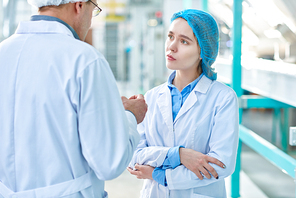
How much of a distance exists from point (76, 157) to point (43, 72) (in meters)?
0.29

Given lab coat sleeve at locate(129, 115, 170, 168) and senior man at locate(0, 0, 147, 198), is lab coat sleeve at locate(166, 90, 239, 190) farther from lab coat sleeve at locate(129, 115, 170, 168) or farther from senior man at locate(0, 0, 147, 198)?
senior man at locate(0, 0, 147, 198)

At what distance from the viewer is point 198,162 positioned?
131 centimetres

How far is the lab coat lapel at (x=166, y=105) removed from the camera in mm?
1458

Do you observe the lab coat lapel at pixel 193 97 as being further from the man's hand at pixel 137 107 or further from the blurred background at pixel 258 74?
the blurred background at pixel 258 74

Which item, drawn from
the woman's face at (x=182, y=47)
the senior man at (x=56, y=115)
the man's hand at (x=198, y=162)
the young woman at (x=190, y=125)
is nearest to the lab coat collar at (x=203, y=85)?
the young woman at (x=190, y=125)

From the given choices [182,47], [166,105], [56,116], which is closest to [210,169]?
[166,105]

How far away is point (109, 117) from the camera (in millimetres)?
964

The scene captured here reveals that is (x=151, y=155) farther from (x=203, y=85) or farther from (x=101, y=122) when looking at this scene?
(x=101, y=122)

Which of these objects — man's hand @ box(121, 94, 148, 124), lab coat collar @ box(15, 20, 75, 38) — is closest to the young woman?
man's hand @ box(121, 94, 148, 124)

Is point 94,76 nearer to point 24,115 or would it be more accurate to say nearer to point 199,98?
point 24,115

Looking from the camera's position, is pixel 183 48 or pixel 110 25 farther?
pixel 110 25

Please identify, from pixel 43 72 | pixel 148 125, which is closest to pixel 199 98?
pixel 148 125

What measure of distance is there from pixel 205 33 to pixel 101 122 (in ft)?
2.47

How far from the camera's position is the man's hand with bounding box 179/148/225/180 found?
130 cm
